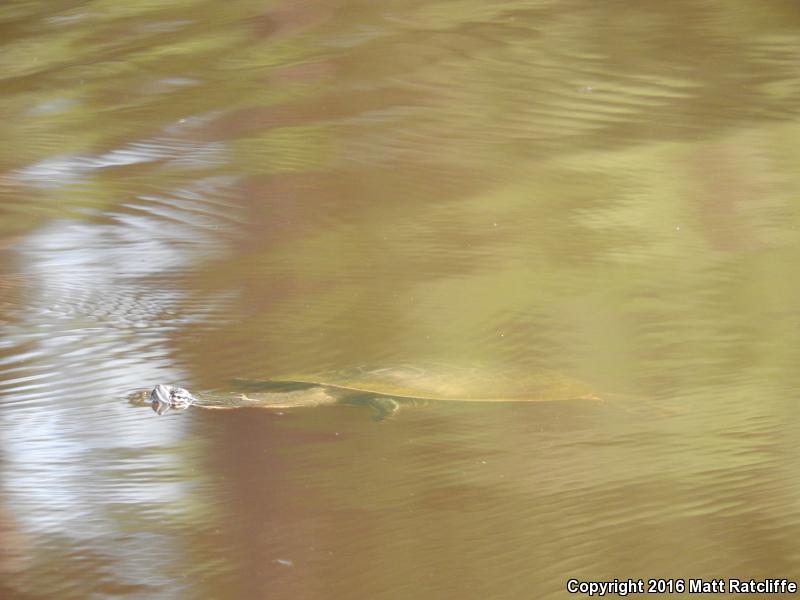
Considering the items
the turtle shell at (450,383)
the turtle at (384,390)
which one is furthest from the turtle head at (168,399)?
the turtle shell at (450,383)

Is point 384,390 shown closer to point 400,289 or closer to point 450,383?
point 450,383

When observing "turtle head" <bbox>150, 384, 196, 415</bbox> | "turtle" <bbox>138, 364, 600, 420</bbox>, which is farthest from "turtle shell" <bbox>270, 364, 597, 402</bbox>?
"turtle head" <bbox>150, 384, 196, 415</bbox>

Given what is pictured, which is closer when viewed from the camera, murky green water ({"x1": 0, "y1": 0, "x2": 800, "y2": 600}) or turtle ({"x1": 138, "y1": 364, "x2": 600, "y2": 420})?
murky green water ({"x1": 0, "y1": 0, "x2": 800, "y2": 600})

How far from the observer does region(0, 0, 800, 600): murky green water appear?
4.75 ft

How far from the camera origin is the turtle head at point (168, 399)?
5.64ft

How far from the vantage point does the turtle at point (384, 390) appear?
170cm

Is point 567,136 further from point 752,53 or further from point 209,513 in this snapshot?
point 209,513

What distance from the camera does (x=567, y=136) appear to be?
8.28 ft

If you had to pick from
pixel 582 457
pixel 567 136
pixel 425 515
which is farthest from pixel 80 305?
pixel 567 136

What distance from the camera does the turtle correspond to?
5.59ft

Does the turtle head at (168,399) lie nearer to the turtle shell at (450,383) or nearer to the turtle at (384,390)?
the turtle at (384,390)

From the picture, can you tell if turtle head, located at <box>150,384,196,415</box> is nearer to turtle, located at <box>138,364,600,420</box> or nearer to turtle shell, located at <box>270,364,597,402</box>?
turtle, located at <box>138,364,600,420</box>

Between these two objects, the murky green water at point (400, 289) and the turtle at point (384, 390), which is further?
the turtle at point (384, 390)

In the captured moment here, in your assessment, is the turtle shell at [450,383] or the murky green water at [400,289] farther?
the turtle shell at [450,383]
